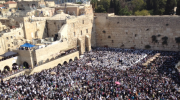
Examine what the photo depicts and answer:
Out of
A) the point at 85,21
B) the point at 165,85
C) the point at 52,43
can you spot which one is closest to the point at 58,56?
the point at 52,43

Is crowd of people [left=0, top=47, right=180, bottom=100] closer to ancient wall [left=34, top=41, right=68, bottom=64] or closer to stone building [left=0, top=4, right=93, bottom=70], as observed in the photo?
ancient wall [left=34, top=41, right=68, bottom=64]

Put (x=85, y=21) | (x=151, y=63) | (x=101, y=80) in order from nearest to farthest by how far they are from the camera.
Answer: (x=101, y=80), (x=151, y=63), (x=85, y=21)

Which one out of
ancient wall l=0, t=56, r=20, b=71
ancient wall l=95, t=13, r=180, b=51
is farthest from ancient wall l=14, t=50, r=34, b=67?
ancient wall l=95, t=13, r=180, b=51

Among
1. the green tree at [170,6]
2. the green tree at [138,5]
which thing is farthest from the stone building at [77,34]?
the green tree at [138,5]

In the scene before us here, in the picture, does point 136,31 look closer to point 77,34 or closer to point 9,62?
point 77,34

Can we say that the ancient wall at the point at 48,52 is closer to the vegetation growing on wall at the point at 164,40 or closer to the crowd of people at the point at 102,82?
the crowd of people at the point at 102,82

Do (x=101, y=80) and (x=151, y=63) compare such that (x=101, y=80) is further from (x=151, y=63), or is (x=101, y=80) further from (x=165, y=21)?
(x=165, y=21)
